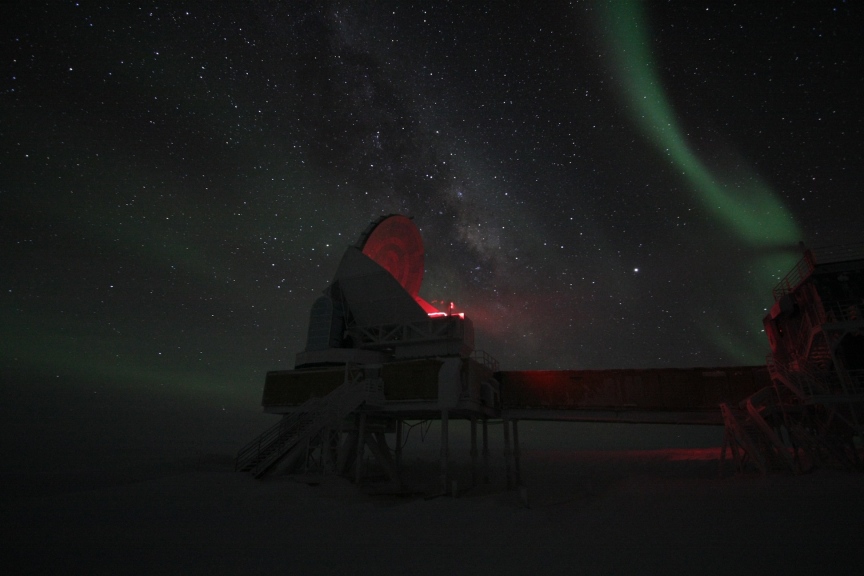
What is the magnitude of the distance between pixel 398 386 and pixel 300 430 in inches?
233

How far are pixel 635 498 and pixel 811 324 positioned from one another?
13.7 m

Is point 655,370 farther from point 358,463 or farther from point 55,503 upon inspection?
point 55,503

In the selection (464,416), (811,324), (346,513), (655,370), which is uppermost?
(811,324)

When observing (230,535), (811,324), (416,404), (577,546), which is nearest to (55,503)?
(230,535)

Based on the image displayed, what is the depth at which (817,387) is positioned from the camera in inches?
686

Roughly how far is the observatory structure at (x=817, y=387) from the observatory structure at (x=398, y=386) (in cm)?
250

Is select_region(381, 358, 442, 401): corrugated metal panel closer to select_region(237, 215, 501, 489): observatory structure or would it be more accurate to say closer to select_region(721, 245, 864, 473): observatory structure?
select_region(237, 215, 501, 489): observatory structure

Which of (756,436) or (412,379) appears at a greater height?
(412,379)

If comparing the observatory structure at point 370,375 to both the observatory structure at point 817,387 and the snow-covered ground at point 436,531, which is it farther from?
the observatory structure at point 817,387

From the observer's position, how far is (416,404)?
23.0 metres

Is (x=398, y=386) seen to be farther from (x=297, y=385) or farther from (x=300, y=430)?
(x=297, y=385)

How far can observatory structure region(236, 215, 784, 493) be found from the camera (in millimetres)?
22344

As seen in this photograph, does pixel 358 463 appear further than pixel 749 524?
Yes

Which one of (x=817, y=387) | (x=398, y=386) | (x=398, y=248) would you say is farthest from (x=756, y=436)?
(x=398, y=248)
